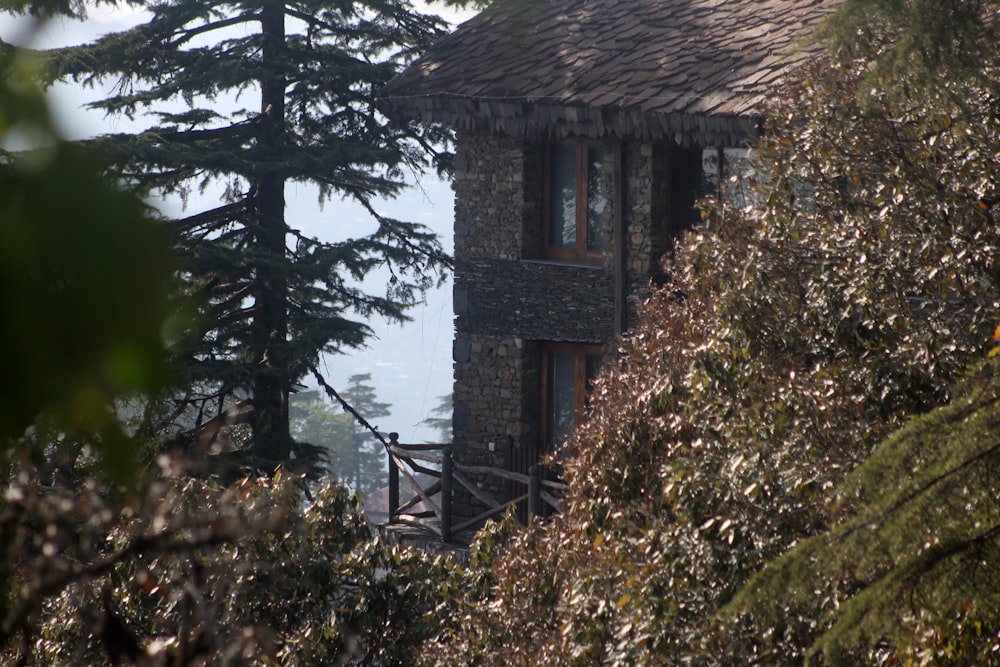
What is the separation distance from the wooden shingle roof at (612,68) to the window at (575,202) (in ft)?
2.83

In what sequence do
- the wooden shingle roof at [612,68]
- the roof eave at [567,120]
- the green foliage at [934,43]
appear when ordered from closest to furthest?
the green foliage at [934,43]
the roof eave at [567,120]
the wooden shingle roof at [612,68]

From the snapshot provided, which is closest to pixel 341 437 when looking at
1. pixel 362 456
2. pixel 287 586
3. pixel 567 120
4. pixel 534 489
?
pixel 362 456

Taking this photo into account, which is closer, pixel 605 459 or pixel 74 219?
pixel 74 219

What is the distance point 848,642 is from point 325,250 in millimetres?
11582

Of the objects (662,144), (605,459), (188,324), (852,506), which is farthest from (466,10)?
(188,324)

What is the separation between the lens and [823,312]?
17.6 feet

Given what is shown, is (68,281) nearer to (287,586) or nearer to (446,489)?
(287,586)

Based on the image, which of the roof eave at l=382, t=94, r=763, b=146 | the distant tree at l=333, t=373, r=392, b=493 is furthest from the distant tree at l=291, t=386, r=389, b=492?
the roof eave at l=382, t=94, r=763, b=146

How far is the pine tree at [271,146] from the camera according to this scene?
14141 mm

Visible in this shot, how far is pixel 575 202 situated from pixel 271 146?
421 cm

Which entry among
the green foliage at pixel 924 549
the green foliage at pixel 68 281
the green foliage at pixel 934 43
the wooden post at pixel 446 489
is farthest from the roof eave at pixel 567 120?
the green foliage at pixel 68 281

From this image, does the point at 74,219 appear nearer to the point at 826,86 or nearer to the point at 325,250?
the point at 826,86

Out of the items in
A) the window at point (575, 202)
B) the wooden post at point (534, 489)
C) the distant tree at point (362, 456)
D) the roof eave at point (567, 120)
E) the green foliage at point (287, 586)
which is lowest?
the distant tree at point (362, 456)

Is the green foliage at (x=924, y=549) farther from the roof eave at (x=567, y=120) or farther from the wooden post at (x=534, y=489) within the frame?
the wooden post at (x=534, y=489)
